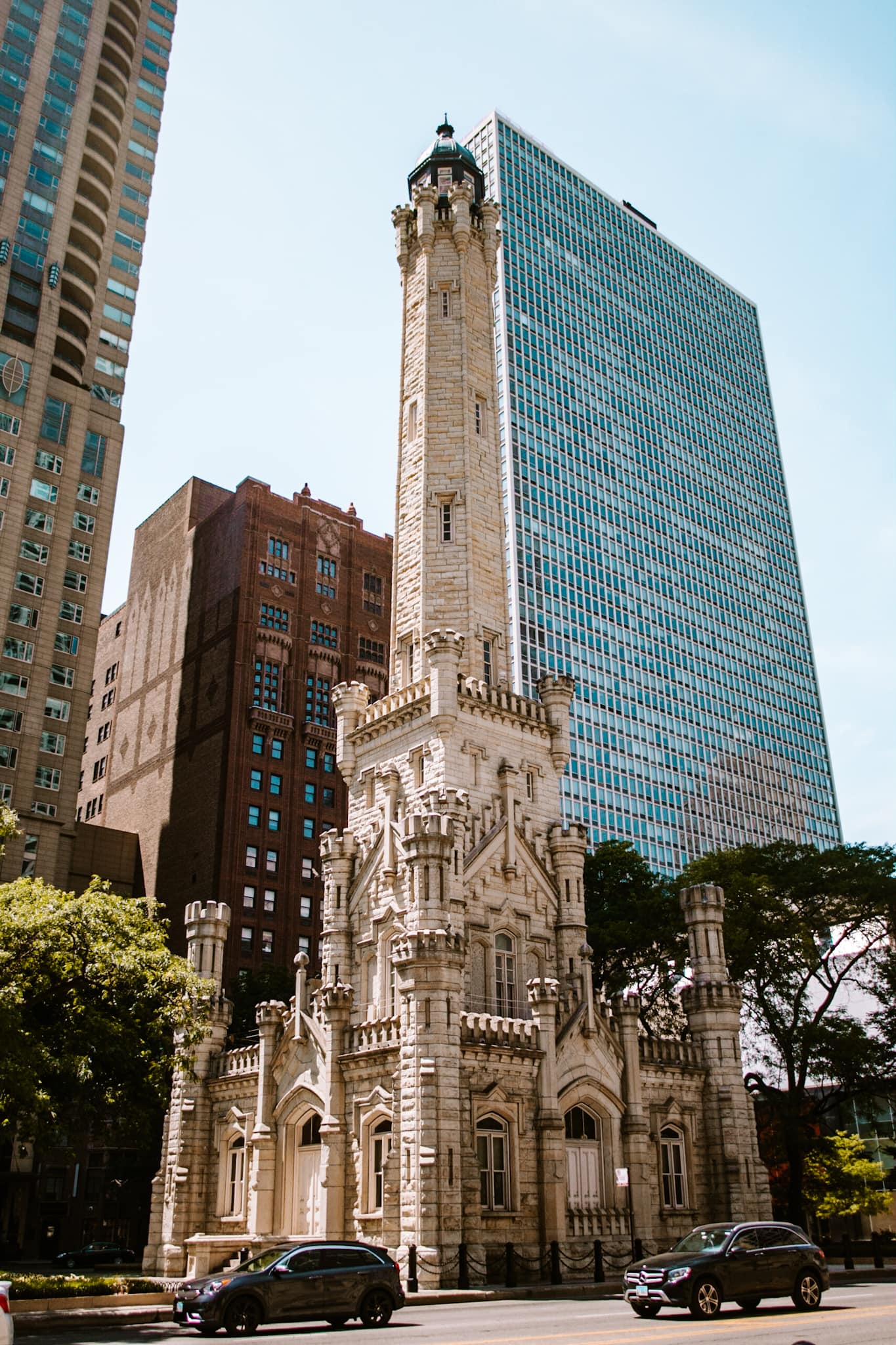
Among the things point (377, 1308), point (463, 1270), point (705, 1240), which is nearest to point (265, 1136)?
point (463, 1270)

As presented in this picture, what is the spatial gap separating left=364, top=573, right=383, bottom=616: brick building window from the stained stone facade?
54.8 meters

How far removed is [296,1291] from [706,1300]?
699 centimetres

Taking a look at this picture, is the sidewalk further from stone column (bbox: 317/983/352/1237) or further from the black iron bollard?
stone column (bbox: 317/983/352/1237)

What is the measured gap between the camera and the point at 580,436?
5197 inches

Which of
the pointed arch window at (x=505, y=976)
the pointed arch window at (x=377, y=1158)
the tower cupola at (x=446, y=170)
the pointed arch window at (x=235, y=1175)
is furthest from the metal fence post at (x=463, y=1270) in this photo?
the tower cupola at (x=446, y=170)

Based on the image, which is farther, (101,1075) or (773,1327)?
(101,1075)

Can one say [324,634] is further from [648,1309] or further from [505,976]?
[648,1309]

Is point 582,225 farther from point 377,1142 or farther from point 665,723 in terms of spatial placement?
point 377,1142

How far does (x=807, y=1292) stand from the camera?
21.2m

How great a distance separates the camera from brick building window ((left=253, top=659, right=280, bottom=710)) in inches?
3479

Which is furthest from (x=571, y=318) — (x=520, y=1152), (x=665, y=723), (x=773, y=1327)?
(x=773, y=1327)

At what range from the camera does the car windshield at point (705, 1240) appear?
2058 cm

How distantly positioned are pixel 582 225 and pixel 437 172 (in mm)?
103739

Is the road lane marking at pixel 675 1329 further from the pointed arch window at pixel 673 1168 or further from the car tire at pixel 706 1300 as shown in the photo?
the pointed arch window at pixel 673 1168
